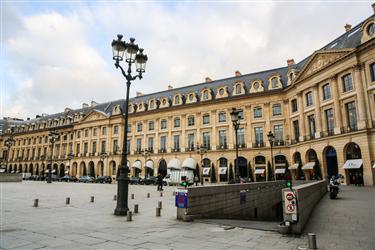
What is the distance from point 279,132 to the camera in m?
42.0

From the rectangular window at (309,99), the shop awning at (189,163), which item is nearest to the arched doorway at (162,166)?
the shop awning at (189,163)

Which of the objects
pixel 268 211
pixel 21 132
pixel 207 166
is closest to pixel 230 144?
pixel 207 166

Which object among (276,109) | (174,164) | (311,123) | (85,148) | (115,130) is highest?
(276,109)

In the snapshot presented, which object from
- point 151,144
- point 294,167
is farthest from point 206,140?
point 294,167

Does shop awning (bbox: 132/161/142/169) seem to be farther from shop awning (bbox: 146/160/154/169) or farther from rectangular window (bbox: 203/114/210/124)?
rectangular window (bbox: 203/114/210/124)

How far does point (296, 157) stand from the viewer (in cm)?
3950

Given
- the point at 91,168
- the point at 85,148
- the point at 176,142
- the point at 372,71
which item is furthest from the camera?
the point at 85,148

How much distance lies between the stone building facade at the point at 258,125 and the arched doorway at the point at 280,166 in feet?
0.50

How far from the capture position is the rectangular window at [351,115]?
102 feet

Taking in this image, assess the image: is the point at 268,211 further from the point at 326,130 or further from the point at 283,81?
the point at 283,81

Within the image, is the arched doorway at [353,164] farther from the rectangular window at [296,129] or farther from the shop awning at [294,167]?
the rectangular window at [296,129]

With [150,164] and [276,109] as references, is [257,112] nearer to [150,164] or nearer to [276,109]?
[276,109]

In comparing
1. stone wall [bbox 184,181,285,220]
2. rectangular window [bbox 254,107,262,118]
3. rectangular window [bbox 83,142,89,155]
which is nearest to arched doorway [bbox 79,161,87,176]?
rectangular window [bbox 83,142,89,155]

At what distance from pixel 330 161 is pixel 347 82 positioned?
9.86m
